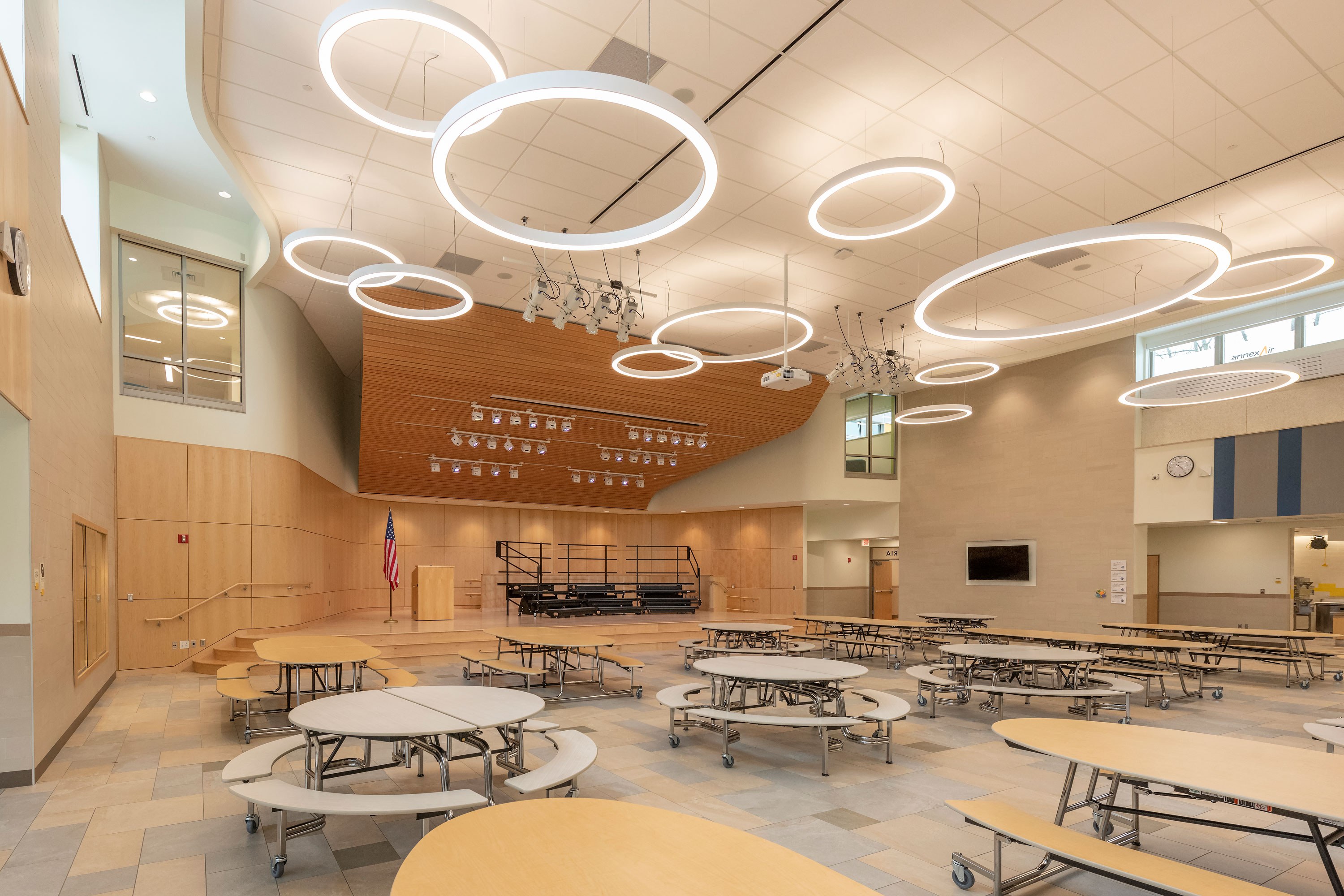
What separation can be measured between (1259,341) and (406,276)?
13273 mm

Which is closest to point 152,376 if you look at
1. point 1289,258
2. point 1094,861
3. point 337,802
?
point 337,802

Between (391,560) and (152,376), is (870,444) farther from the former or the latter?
(152,376)

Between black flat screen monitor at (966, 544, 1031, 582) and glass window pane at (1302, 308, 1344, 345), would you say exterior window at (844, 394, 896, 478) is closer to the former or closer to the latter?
black flat screen monitor at (966, 544, 1031, 582)

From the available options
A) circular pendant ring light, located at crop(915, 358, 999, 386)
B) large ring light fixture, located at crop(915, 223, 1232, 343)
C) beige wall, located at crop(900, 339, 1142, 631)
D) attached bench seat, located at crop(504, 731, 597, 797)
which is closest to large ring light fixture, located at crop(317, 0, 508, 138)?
attached bench seat, located at crop(504, 731, 597, 797)

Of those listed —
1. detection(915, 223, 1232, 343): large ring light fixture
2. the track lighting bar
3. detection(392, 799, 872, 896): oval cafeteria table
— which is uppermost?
detection(915, 223, 1232, 343): large ring light fixture

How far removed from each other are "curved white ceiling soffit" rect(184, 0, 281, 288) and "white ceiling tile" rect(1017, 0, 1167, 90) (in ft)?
20.1

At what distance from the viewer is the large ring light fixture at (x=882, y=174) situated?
5551 millimetres

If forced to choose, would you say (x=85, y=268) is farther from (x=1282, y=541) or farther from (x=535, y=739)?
(x=1282, y=541)

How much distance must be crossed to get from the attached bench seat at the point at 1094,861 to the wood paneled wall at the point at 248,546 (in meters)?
10.6

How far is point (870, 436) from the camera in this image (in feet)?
58.7

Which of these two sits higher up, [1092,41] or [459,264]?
[1092,41]

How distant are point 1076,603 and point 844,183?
11344 millimetres

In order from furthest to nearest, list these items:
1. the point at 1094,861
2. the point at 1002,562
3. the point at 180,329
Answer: the point at 1002,562
the point at 180,329
the point at 1094,861

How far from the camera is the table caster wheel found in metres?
3.44
